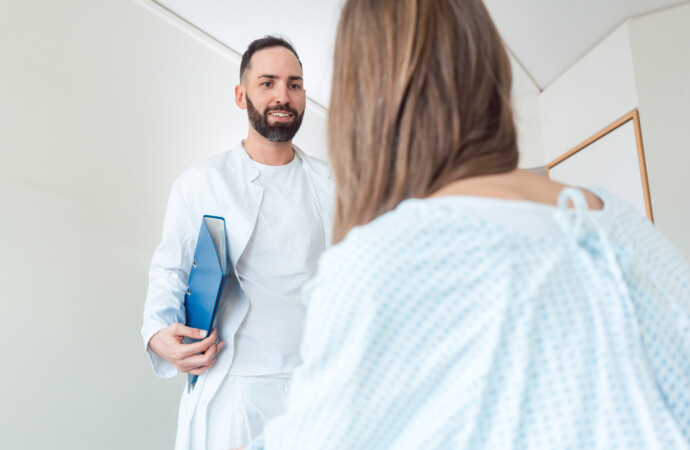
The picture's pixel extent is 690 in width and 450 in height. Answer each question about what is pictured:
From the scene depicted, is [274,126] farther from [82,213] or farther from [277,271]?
[82,213]

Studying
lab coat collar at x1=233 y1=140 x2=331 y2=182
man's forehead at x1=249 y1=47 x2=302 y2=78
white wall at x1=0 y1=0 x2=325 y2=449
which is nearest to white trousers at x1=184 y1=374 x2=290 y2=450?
lab coat collar at x1=233 y1=140 x2=331 y2=182

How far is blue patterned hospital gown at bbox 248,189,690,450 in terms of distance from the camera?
54cm

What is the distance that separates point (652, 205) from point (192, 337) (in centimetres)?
272

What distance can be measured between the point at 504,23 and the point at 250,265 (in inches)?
105

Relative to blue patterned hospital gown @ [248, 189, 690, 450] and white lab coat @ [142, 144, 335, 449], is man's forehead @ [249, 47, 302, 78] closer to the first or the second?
white lab coat @ [142, 144, 335, 449]

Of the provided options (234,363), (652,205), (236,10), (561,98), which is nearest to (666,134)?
(652,205)

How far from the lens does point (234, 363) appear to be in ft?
4.86

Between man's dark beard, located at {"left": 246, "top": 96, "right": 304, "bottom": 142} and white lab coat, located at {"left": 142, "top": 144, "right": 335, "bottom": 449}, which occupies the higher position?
man's dark beard, located at {"left": 246, "top": 96, "right": 304, "bottom": 142}

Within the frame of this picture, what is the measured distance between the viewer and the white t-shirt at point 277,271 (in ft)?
4.94

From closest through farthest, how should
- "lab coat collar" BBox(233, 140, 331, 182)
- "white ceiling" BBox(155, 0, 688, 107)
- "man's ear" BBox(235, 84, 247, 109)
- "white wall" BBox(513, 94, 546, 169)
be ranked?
"lab coat collar" BBox(233, 140, 331, 182)
"man's ear" BBox(235, 84, 247, 109)
"white ceiling" BBox(155, 0, 688, 107)
"white wall" BBox(513, 94, 546, 169)

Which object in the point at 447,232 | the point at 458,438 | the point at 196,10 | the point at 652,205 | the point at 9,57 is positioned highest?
the point at 196,10

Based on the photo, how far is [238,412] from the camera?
1.43 metres

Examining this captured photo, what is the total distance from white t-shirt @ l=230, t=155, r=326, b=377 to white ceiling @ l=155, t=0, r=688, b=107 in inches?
40.2

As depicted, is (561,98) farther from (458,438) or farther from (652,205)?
(458,438)
